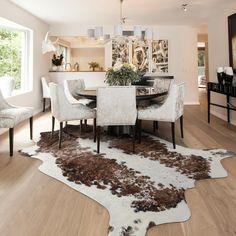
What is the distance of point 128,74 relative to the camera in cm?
377

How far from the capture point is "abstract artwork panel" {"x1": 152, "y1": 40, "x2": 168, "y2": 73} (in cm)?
730

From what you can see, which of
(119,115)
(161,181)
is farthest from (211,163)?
(119,115)

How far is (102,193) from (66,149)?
1357 mm

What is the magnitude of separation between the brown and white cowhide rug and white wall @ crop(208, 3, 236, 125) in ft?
8.06

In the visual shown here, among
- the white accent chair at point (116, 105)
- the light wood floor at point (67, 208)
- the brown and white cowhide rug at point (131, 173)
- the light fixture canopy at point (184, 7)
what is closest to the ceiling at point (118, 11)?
the light fixture canopy at point (184, 7)

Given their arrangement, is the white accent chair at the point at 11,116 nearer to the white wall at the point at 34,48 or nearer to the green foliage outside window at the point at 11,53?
the white wall at the point at 34,48

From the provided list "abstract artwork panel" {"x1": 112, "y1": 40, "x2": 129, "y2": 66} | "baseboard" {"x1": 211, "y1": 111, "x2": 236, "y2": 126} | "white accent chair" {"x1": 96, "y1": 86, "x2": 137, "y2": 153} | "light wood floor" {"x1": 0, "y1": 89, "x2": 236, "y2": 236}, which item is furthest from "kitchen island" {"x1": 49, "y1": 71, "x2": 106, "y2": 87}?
"light wood floor" {"x1": 0, "y1": 89, "x2": 236, "y2": 236}

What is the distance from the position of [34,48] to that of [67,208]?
4.95m

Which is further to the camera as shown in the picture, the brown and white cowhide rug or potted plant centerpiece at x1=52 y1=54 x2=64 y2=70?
potted plant centerpiece at x1=52 y1=54 x2=64 y2=70

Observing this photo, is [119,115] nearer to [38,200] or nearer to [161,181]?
[161,181]

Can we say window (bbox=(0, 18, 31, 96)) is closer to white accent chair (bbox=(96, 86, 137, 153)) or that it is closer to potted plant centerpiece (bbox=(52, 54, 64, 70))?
potted plant centerpiece (bbox=(52, 54, 64, 70))

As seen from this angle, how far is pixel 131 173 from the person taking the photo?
2492 millimetres

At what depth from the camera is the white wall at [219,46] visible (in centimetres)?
500

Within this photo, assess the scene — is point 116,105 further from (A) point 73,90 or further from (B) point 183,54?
(B) point 183,54
